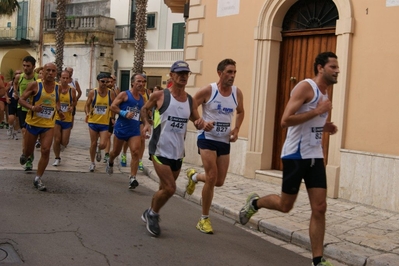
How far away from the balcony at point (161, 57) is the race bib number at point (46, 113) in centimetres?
2567

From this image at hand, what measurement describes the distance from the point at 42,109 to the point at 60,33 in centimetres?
2801

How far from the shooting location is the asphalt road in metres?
5.23

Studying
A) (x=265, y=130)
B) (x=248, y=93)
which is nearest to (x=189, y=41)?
(x=248, y=93)


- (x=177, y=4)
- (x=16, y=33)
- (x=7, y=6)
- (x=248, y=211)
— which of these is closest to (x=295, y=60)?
(x=248, y=211)

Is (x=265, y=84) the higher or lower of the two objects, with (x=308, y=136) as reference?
higher

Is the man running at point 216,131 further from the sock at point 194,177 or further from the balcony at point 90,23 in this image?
the balcony at point 90,23

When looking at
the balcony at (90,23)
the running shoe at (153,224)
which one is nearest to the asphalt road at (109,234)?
the running shoe at (153,224)

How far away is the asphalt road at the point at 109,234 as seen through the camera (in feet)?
17.2

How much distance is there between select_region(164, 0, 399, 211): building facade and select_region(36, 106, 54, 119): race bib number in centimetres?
416

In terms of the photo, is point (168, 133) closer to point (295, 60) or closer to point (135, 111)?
point (135, 111)

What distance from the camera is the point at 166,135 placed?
20.4 feet

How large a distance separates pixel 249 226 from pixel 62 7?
29.6m

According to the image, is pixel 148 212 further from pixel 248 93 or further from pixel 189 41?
pixel 189 41

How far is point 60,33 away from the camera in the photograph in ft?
115
